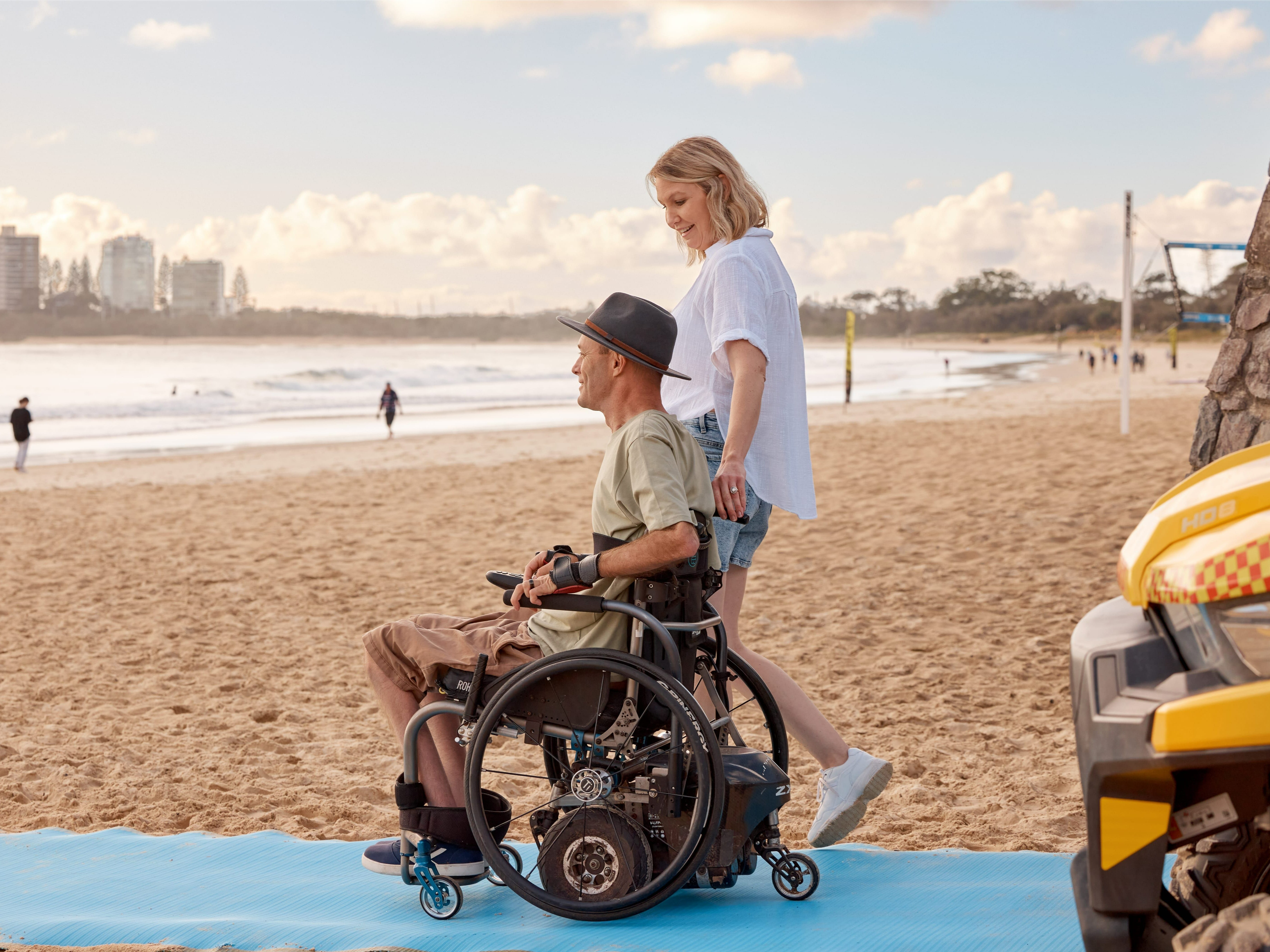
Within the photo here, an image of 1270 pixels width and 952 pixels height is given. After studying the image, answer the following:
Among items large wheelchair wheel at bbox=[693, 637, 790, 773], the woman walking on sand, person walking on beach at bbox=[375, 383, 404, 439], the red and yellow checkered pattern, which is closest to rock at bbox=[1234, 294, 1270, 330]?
the woman walking on sand

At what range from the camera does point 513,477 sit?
13.8 m

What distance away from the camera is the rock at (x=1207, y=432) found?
3992 mm

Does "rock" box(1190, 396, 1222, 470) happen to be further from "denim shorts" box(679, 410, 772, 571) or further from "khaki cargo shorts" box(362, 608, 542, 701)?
"khaki cargo shorts" box(362, 608, 542, 701)

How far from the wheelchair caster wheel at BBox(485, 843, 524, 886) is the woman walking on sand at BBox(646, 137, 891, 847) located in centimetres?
75

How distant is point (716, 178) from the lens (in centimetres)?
284

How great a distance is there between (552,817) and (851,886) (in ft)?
2.53

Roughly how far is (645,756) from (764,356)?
1018 mm

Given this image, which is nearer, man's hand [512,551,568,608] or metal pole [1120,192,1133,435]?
man's hand [512,551,568,608]

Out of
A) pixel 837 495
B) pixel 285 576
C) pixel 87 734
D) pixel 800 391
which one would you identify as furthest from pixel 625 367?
pixel 837 495

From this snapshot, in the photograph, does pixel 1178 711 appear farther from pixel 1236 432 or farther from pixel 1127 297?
pixel 1127 297

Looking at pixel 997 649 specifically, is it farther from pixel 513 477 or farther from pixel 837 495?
pixel 513 477

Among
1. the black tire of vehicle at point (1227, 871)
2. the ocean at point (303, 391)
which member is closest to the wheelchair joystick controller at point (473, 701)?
the black tire of vehicle at point (1227, 871)

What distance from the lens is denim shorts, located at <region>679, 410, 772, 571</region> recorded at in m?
2.86

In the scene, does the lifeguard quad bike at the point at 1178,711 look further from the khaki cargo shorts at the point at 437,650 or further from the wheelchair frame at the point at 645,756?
the khaki cargo shorts at the point at 437,650
